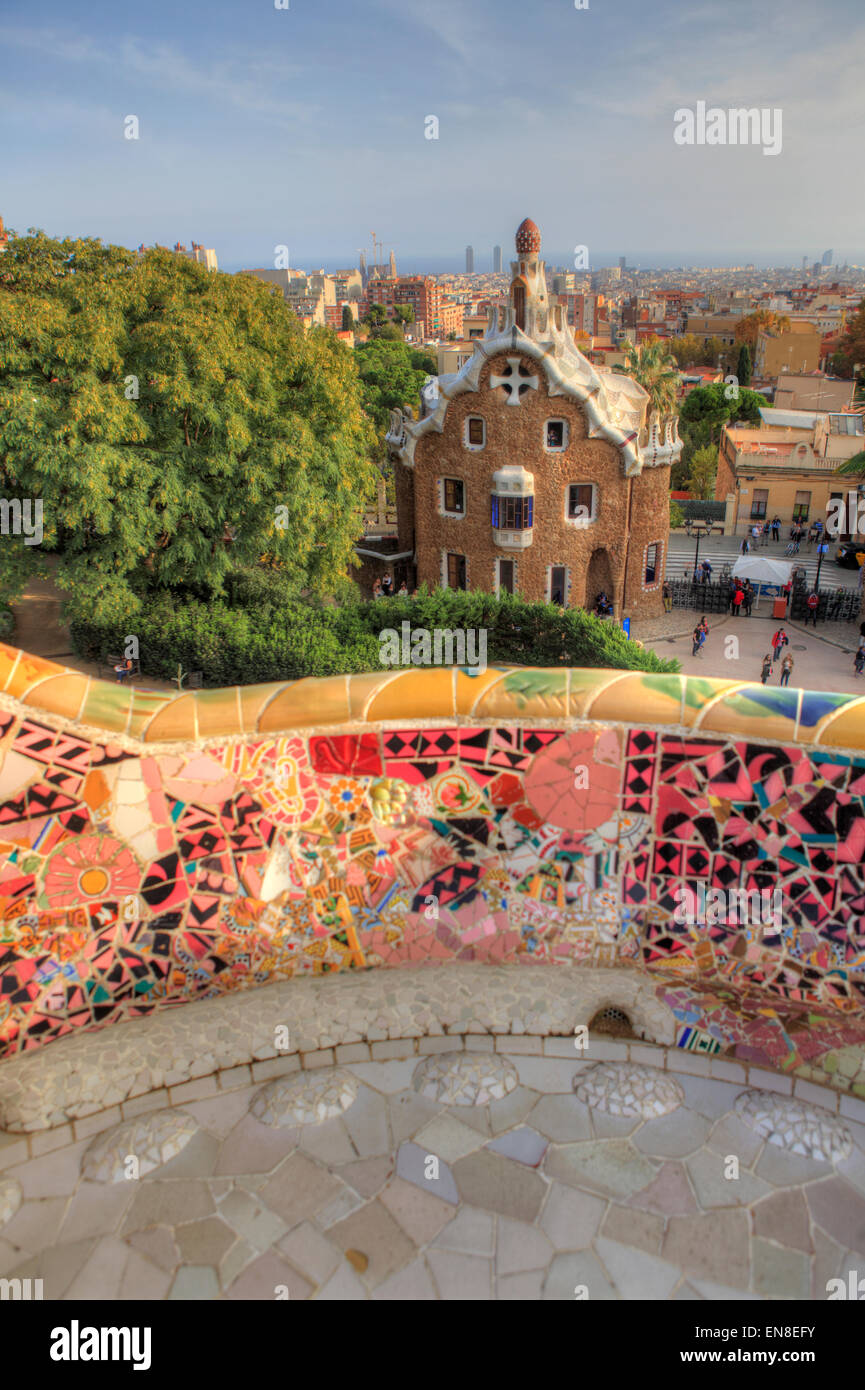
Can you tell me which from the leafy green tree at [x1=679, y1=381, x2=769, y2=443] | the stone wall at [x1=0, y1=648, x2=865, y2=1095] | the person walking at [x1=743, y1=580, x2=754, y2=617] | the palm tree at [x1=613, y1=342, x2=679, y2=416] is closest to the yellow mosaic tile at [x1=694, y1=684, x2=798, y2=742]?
the stone wall at [x1=0, y1=648, x2=865, y2=1095]

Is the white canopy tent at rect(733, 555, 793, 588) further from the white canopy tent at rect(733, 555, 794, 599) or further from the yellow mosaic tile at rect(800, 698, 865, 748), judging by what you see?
the yellow mosaic tile at rect(800, 698, 865, 748)

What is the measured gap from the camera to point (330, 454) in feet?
74.3

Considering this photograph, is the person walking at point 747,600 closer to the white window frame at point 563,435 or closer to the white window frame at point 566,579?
the white window frame at point 566,579

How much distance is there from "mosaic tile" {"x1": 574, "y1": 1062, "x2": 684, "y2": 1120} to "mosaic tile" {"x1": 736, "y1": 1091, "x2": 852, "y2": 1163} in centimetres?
58

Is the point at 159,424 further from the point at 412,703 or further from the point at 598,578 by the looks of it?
the point at 598,578

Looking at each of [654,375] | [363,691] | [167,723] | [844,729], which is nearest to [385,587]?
[654,375]

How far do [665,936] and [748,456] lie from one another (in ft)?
126

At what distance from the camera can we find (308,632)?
22469 millimetres

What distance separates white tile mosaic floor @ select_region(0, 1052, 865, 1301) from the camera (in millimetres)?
6445

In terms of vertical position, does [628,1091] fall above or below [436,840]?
below

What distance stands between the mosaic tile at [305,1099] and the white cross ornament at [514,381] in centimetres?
2367

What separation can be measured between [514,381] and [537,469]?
106 inches

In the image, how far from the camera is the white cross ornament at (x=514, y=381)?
27719 mm
